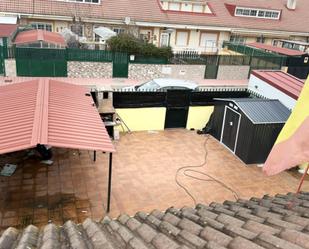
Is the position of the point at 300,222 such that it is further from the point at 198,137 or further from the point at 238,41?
the point at 238,41

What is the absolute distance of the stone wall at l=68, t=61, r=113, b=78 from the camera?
824 inches

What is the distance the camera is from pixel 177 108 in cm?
1563

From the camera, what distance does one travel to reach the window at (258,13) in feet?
116

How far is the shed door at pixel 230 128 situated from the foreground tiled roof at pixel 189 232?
808 cm

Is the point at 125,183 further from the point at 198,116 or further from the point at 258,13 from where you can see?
the point at 258,13

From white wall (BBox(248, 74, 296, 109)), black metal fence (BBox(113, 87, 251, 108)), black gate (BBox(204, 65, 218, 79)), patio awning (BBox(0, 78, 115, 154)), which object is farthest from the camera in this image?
black gate (BBox(204, 65, 218, 79))

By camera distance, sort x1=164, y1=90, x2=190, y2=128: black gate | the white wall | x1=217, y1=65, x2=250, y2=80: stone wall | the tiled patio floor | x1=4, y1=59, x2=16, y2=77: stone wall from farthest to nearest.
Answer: x1=217, y1=65, x2=250, y2=80: stone wall, x1=4, y1=59, x2=16, y2=77: stone wall, x1=164, y1=90, x2=190, y2=128: black gate, the white wall, the tiled patio floor

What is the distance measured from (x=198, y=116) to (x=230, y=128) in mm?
2255

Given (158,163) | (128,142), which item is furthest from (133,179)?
(128,142)

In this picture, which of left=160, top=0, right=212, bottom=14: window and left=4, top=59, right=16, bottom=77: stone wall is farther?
left=160, top=0, right=212, bottom=14: window

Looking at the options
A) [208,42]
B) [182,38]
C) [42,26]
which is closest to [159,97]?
[42,26]

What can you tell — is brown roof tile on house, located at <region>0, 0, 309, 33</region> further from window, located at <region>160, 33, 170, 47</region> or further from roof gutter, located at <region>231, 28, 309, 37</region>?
window, located at <region>160, 33, 170, 47</region>

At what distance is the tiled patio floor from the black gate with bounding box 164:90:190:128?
1.61 m

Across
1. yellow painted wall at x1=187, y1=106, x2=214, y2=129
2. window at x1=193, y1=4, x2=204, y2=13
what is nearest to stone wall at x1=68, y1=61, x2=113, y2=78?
yellow painted wall at x1=187, y1=106, x2=214, y2=129
